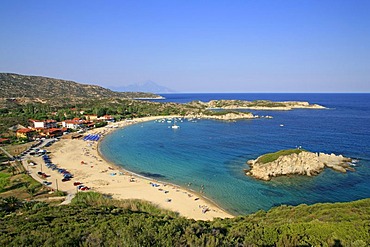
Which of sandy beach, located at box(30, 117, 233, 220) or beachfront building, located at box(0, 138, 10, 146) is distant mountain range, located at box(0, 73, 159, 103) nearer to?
beachfront building, located at box(0, 138, 10, 146)

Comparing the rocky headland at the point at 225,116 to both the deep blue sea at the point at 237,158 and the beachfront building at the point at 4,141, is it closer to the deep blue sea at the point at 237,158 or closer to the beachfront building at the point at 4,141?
the deep blue sea at the point at 237,158

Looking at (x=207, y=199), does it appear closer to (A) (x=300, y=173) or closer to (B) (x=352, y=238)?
(A) (x=300, y=173)

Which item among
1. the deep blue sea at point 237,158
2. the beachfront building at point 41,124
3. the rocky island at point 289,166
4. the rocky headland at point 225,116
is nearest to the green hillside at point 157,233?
the deep blue sea at point 237,158

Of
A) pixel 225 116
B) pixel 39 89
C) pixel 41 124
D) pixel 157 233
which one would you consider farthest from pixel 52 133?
pixel 39 89

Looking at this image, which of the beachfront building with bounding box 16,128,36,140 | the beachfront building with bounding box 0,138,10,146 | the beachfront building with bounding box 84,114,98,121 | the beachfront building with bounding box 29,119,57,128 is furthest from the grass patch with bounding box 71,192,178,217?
the beachfront building with bounding box 84,114,98,121

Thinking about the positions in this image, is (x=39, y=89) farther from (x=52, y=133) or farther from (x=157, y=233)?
(x=157, y=233)

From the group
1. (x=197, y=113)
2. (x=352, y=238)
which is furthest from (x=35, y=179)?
(x=197, y=113)
